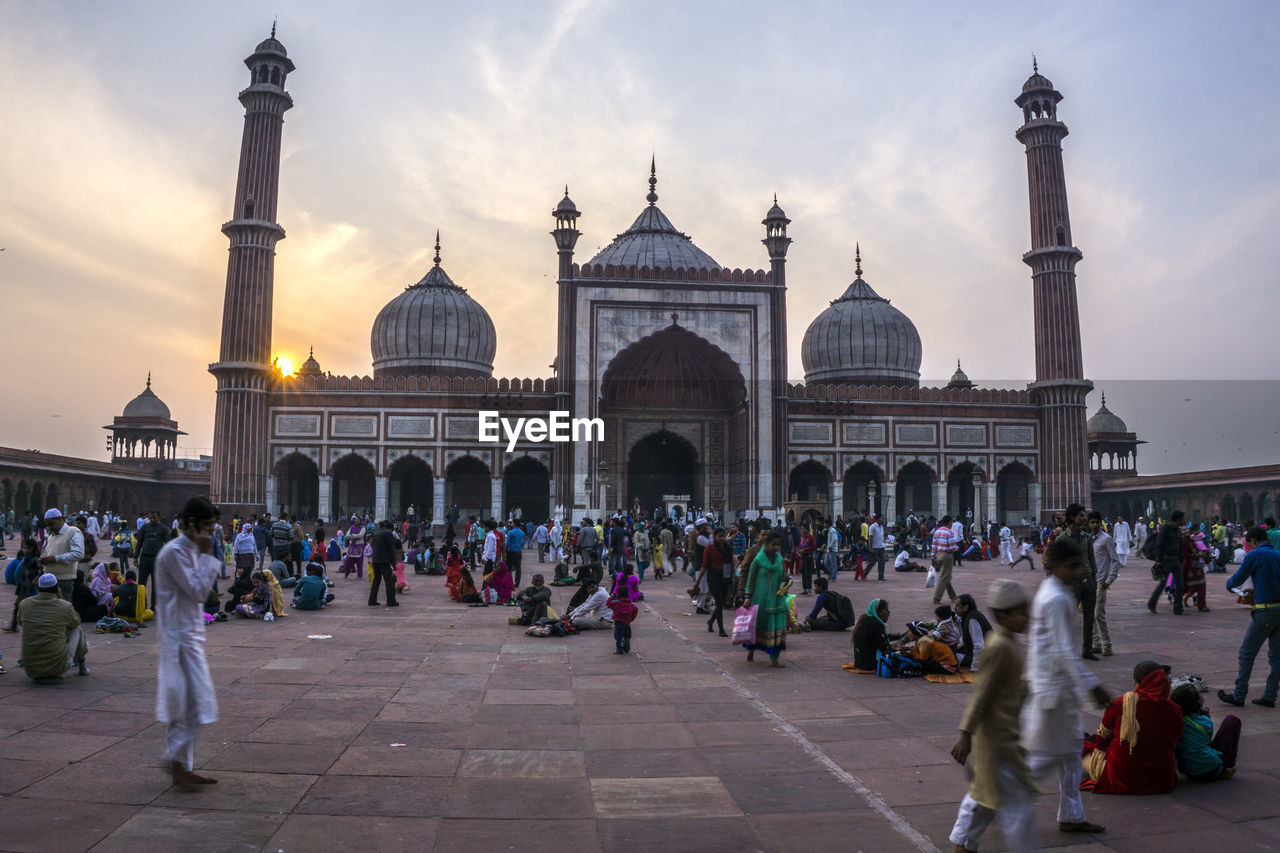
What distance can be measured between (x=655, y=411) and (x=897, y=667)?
92.3 feet

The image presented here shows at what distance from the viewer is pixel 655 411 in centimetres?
3600

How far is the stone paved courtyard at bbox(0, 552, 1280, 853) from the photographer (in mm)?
4125

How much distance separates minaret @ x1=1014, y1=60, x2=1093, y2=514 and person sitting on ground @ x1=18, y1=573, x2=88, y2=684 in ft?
112

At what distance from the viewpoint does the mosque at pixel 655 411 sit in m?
33.2

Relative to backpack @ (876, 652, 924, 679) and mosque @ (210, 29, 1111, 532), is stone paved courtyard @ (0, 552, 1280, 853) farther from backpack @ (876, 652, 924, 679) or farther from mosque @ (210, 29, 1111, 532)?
mosque @ (210, 29, 1111, 532)

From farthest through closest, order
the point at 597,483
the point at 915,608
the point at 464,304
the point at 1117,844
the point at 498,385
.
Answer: the point at 464,304 < the point at 498,385 < the point at 597,483 < the point at 915,608 < the point at 1117,844

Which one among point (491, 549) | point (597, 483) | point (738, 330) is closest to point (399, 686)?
point (491, 549)

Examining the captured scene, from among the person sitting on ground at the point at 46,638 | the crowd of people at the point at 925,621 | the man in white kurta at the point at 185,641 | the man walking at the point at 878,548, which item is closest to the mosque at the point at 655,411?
the man walking at the point at 878,548

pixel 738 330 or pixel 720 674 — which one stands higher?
pixel 738 330

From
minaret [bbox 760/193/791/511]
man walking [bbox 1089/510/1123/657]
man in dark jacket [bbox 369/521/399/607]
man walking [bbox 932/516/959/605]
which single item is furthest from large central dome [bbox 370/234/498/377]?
man walking [bbox 1089/510/1123/657]

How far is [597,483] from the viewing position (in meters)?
32.7

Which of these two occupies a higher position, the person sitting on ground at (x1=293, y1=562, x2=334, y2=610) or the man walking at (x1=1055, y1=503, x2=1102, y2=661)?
the man walking at (x1=1055, y1=503, x2=1102, y2=661)

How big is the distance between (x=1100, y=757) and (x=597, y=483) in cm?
2803

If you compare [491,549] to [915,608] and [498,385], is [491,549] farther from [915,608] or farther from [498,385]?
[498,385]
